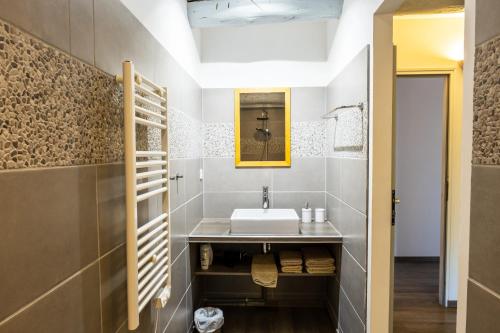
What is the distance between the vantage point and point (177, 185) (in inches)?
80.7

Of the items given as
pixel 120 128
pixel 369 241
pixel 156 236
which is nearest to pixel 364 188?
pixel 369 241

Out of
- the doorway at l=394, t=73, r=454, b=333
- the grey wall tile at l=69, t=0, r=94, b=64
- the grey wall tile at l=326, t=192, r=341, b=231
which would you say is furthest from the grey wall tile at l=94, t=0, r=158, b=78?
the doorway at l=394, t=73, r=454, b=333

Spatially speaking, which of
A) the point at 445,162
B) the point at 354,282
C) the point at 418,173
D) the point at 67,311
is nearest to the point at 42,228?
the point at 67,311

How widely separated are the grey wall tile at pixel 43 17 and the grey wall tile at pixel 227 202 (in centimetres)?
217

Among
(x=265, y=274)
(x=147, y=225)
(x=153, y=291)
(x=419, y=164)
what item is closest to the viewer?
(x=147, y=225)

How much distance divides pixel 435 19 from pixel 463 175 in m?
2.43

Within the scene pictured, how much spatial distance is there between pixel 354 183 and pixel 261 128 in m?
1.19

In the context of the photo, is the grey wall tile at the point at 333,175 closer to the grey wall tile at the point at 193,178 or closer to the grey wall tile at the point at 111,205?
the grey wall tile at the point at 193,178

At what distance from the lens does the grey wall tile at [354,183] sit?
177cm

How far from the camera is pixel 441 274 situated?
9.48 feet

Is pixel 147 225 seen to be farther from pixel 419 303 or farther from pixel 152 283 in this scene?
pixel 419 303

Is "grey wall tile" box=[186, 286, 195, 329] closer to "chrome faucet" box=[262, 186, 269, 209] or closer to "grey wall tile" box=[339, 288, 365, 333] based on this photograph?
"chrome faucet" box=[262, 186, 269, 209]

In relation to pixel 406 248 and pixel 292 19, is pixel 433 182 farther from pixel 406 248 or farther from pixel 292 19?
pixel 292 19

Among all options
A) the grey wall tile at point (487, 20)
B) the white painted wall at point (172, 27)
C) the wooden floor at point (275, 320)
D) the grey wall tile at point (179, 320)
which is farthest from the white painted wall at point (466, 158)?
the wooden floor at point (275, 320)
